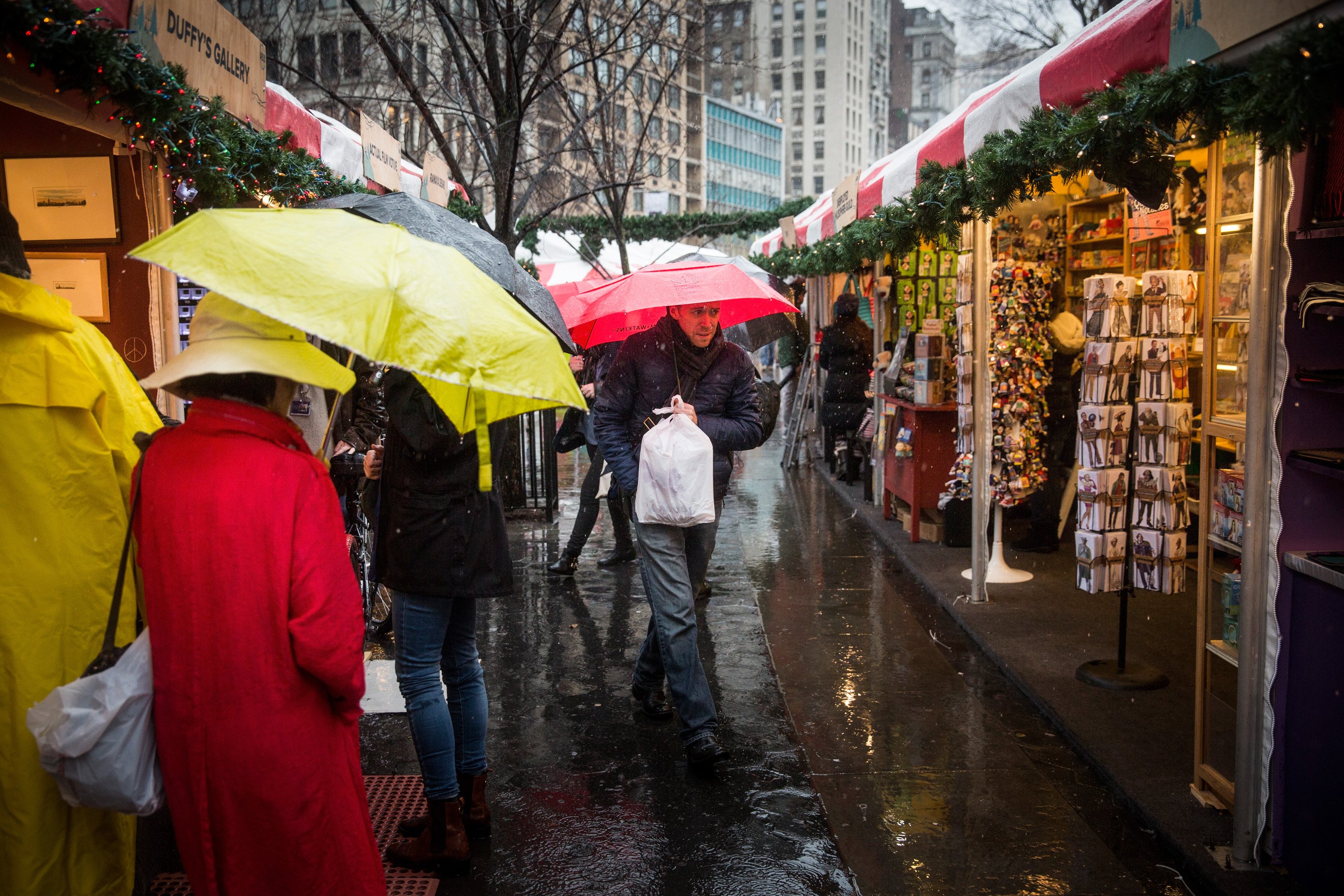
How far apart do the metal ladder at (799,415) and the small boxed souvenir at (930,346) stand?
4970 millimetres

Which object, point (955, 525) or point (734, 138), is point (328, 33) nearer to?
point (955, 525)

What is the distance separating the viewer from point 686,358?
4.40 meters

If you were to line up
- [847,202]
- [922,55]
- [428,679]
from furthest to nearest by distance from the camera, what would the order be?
[922,55]
[847,202]
[428,679]

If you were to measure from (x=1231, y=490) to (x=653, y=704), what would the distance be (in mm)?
2623

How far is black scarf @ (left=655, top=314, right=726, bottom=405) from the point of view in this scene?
4.39 metres

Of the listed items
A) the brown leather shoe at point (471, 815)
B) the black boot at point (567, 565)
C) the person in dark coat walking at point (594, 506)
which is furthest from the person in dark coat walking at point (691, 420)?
the black boot at point (567, 565)

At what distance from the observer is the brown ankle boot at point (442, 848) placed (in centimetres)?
332

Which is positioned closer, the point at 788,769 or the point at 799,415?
the point at 788,769

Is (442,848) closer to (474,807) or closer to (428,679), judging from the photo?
(474,807)

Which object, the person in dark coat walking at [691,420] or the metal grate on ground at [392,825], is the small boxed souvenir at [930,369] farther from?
the metal grate on ground at [392,825]

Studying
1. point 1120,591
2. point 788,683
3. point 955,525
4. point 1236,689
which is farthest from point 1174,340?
point 955,525

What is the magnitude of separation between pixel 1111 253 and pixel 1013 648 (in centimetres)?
469

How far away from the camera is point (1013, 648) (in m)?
5.52

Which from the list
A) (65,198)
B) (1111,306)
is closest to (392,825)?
(65,198)
